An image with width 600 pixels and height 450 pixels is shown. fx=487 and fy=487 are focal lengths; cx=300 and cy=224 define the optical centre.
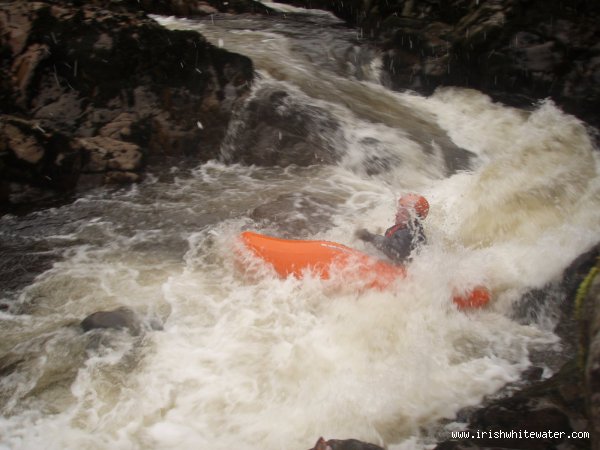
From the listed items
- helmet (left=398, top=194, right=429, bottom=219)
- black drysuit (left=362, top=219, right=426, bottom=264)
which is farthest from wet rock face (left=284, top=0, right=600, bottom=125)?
black drysuit (left=362, top=219, right=426, bottom=264)

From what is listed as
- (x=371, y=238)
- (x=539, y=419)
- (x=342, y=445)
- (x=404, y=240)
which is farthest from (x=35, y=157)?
(x=539, y=419)

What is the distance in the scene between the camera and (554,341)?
4363 mm

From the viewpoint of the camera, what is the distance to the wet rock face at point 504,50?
8477mm

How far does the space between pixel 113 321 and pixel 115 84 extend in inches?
186

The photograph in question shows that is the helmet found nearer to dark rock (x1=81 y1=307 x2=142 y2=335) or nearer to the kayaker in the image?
the kayaker

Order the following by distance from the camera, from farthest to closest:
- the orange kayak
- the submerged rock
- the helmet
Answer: the helmet
the orange kayak
the submerged rock

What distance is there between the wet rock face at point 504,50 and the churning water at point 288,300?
88 centimetres

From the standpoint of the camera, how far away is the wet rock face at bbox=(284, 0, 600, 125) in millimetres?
8477

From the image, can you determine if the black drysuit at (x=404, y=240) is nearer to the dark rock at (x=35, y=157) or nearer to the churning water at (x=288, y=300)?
the churning water at (x=288, y=300)

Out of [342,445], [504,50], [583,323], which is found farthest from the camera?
[504,50]

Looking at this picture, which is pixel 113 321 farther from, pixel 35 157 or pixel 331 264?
pixel 35 157

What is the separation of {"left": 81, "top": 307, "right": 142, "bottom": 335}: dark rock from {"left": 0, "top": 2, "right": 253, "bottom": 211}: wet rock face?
125 inches

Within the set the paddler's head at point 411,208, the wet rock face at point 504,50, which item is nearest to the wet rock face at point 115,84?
the paddler's head at point 411,208

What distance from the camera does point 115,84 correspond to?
7.68 m
